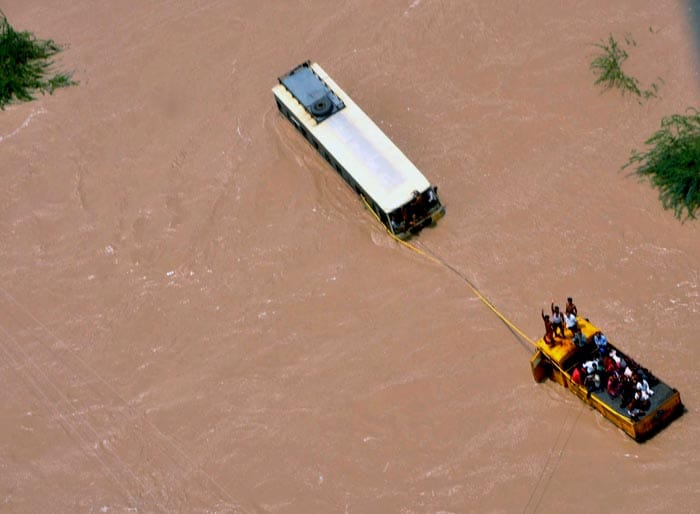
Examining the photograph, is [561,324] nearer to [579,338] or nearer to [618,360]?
[579,338]

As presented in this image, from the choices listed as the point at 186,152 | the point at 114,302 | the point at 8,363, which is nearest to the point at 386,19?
the point at 186,152

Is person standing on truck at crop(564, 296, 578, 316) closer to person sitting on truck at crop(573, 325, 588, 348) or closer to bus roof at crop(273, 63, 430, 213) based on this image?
person sitting on truck at crop(573, 325, 588, 348)

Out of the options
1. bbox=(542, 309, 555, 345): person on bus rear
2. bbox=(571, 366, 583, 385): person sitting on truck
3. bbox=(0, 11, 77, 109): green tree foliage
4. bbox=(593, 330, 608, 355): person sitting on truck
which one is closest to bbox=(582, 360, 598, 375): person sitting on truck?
bbox=(571, 366, 583, 385): person sitting on truck

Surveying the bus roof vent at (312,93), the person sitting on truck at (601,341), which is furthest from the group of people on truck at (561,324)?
the bus roof vent at (312,93)

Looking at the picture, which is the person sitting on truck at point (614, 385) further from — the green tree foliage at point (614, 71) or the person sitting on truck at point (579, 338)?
the green tree foliage at point (614, 71)

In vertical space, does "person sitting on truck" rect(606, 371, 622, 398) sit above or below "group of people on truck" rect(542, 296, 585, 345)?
below

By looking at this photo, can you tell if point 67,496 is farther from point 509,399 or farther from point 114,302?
point 509,399
